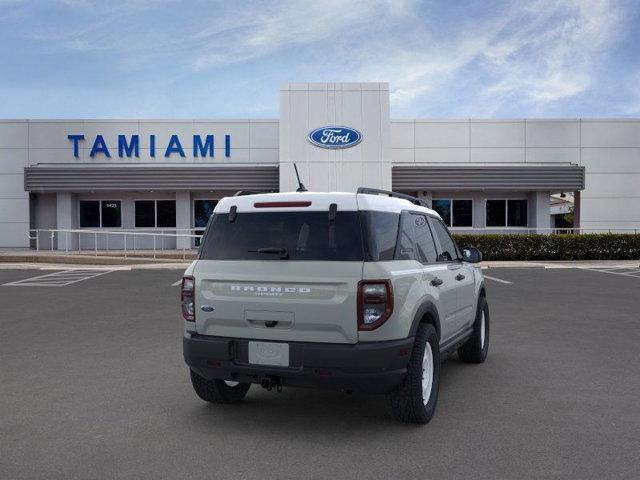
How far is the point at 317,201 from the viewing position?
4656 mm

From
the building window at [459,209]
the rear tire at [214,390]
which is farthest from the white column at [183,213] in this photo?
the rear tire at [214,390]

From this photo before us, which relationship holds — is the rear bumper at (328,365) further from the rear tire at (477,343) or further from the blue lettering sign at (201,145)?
the blue lettering sign at (201,145)

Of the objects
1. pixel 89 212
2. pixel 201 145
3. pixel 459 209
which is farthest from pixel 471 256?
pixel 89 212

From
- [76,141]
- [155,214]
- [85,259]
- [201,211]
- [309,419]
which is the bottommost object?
[309,419]

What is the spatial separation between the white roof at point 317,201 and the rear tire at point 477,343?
2305 millimetres

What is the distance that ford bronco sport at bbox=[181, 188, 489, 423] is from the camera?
14.3 ft

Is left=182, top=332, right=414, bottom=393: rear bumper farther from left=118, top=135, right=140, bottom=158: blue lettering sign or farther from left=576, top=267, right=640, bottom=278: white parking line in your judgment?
left=118, top=135, right=140, bottom=158: blue lettering sign

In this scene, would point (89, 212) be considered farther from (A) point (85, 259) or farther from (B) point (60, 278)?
(B) point (60, 278)

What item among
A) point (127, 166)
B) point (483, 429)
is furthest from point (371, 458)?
point (127, 166)

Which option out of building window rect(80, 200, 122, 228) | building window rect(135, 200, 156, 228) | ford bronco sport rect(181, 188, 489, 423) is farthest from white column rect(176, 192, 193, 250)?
ford bronco sport rect(181, 188, 489, 423)

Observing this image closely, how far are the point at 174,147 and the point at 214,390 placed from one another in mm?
24146

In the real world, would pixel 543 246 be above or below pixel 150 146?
below

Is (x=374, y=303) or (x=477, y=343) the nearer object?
(x=374, y=303)

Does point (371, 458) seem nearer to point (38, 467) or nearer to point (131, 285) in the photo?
point (38, 467)
